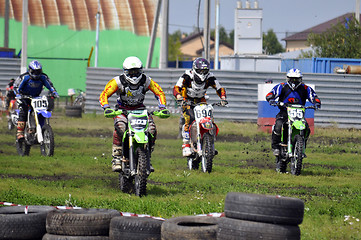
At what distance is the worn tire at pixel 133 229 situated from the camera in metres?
7.19

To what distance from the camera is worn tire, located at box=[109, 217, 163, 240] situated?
7.19m

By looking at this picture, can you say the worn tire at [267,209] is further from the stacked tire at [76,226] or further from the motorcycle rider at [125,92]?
the motorcycle rider at [125,92]

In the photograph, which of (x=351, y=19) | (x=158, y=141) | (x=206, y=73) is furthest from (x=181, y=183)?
(x=351, y=19)

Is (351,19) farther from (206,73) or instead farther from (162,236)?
(162,236)

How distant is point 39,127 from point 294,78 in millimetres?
5657

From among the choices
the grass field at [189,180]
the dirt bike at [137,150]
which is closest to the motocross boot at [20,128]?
the grass field at [189,180]

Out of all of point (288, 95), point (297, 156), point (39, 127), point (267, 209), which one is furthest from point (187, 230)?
point (39, 127)

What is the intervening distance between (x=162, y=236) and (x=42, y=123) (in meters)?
9.70

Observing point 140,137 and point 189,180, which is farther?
point 189,180

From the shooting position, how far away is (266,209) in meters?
6.73

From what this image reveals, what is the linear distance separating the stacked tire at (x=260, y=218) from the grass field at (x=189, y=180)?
1132mm

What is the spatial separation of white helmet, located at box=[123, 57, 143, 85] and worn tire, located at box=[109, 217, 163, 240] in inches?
165

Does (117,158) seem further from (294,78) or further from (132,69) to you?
(294,78)

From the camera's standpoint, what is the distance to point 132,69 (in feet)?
36.7
